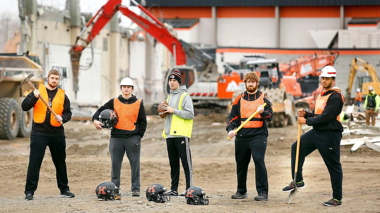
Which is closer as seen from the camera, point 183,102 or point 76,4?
point 183,102

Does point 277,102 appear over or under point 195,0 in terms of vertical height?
under

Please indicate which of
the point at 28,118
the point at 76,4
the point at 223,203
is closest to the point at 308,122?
the point at 223,203

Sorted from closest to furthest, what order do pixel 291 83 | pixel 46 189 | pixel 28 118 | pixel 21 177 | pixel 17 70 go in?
1. pixel 46 189
2. pixel 21 177
3. pixel 17 70
4. pixel 28 118
5. pixel 291 83

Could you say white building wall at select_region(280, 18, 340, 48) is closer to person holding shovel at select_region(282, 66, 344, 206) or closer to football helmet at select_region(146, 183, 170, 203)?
person holding shovel at select_region(282, 66, 344, 206)

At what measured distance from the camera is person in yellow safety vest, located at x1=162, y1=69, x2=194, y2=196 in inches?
358

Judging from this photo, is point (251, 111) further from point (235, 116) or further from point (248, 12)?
point (248, 12)

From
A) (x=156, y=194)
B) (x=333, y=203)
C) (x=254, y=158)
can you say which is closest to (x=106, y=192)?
(x=156, y=194)

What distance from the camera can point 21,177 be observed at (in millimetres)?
11969

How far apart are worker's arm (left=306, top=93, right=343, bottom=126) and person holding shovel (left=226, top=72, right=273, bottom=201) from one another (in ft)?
2.30

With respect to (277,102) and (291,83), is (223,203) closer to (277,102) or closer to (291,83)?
(277,102)

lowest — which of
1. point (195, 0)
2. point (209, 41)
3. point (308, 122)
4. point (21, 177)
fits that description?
point (21, 177)

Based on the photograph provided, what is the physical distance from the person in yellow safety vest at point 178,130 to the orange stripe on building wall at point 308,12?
155ft

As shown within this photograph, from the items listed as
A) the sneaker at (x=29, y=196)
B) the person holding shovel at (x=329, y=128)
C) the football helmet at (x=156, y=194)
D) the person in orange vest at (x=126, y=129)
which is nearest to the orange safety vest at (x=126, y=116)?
the person in orange vest at (x=126, y=129)

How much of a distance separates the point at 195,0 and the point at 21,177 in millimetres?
45477
